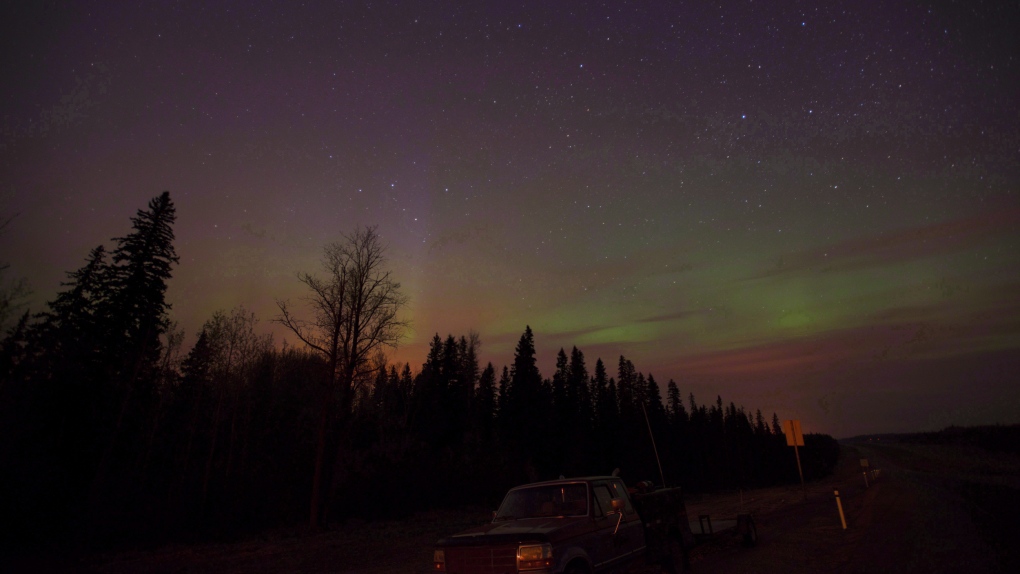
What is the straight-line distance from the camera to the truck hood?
21.7 feet

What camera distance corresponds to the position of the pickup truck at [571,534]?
21.3ft

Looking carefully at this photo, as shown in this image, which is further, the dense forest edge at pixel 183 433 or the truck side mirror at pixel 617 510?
the dense forest edge at pixel 183 433

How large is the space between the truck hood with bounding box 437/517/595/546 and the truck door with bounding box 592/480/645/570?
1.25 feet

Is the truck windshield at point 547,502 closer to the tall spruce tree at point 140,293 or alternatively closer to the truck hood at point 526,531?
the truck hood at point 526,531

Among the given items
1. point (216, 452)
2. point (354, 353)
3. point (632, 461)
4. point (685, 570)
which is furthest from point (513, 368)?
point (685, 570)

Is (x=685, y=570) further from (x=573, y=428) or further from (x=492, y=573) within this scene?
(x=573, y=428)

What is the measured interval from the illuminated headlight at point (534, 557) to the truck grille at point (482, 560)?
83 mm

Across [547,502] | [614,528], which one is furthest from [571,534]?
[614,528]

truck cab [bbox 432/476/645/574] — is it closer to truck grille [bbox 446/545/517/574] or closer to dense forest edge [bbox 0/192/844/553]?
truck grille [bbox 446/545/517/574]

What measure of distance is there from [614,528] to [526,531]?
189 cm

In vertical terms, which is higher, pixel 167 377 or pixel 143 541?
pixel 167 377

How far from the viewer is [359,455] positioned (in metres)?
30.7

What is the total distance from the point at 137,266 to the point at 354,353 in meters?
17.7

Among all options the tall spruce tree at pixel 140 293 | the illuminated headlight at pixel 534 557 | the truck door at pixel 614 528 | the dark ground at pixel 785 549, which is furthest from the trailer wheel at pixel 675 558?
the tall spruce tree at pixel 140 293
